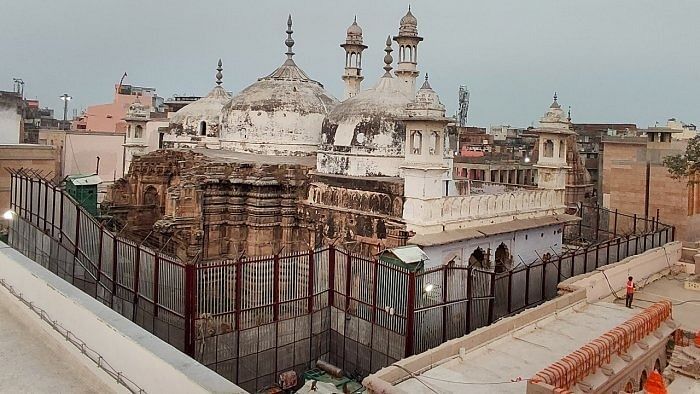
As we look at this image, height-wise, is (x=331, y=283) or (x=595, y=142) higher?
(x=595, y=142)

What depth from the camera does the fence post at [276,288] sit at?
9367 mm

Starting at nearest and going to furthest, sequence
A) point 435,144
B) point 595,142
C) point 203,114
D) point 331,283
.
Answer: point 331,283 < point 435,144 < point 203,114 < point 595,142

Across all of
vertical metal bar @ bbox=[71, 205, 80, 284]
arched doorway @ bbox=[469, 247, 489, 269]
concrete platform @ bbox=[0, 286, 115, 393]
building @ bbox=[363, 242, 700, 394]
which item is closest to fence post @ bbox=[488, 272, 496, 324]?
building @ bbox=[363, 242, 700, 394]

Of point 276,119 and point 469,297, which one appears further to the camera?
point 276,119

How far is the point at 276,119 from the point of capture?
19.5 metres

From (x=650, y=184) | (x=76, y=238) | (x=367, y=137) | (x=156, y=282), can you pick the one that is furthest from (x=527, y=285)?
(x=650, y=184)

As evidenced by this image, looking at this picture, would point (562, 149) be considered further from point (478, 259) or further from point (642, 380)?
point (642, 380)

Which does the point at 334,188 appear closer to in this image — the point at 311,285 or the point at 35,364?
the point at 311,285

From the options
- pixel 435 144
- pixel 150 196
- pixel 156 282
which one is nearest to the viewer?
pixel 156 282

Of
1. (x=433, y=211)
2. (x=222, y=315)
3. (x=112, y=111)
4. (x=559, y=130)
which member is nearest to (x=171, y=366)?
(x=222, y=315)

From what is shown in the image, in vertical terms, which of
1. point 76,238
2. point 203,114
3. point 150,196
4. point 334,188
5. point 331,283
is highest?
point 203,114

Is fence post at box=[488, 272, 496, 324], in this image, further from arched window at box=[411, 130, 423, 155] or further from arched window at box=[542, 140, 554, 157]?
arched window at box=[542, 140, 554, 157]

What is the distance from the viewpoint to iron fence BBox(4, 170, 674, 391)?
360 inches

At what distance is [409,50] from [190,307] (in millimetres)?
16197
